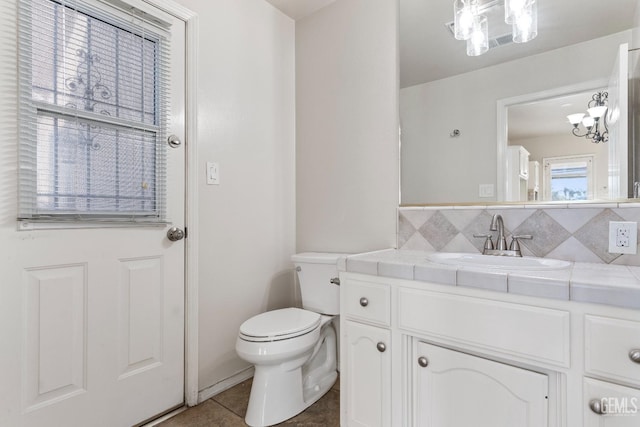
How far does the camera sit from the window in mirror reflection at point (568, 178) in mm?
1345

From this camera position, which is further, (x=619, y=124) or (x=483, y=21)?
(x=483, y=21)

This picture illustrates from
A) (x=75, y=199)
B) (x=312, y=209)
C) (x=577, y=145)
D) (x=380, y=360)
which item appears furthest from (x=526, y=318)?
(x=75, y=199)

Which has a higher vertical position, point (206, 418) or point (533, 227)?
point (533, 227)

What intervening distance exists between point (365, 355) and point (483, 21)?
1629mm

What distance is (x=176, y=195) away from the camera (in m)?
1.66

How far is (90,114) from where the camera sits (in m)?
1.36

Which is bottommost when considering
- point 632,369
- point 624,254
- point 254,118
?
point 632,369

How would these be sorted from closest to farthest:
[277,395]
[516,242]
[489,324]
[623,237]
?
[489,324], [623,237], [516,242], [277,395]

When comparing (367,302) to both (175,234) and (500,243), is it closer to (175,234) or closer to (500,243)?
(500,243)

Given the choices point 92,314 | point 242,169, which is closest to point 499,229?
point 242,169

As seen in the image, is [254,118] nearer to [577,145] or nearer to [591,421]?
[577,145]

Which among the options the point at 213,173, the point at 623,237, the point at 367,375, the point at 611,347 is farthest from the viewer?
the point at 213,173

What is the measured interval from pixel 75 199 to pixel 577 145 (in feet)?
6.73

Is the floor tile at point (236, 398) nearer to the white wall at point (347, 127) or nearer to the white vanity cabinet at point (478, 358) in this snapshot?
the white vanity cabinet at point (478, 358)
